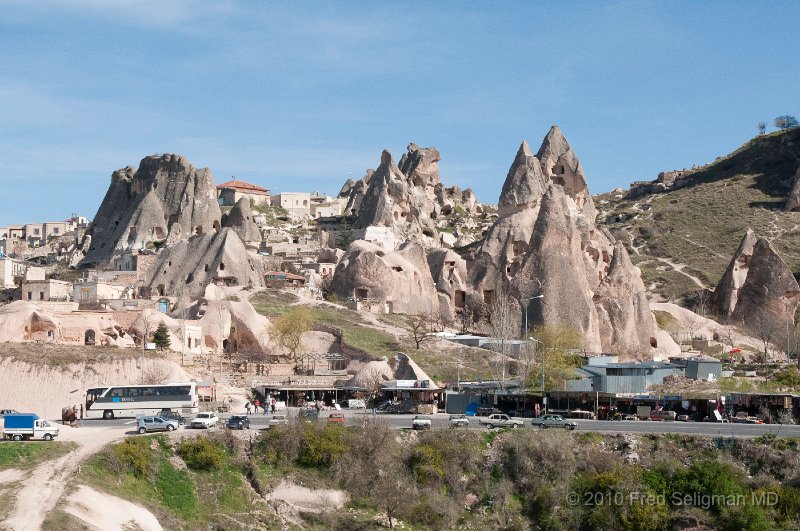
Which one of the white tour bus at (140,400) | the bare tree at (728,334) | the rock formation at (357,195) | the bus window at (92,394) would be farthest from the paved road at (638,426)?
the rock formation at (357,195)

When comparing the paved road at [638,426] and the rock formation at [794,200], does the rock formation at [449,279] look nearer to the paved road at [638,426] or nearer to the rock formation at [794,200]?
the paved road at [638,426]

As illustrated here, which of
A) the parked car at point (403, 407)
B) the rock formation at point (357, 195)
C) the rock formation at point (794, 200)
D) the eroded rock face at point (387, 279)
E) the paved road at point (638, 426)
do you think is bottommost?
the paved road at point (638, 426)

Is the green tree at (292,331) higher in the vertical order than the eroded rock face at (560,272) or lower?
lower

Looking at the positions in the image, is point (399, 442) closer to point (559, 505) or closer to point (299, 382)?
point (559, 505)

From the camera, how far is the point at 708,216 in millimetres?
140375

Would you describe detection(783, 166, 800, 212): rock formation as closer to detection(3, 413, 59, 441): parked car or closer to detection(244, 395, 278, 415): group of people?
detection(244, 395, 278, 415): group of people

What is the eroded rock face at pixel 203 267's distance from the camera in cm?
9644

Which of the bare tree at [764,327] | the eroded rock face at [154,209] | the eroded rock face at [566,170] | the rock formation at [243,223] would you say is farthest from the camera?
the eroded rock face at [154,209]

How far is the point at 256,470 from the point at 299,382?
23.2 m

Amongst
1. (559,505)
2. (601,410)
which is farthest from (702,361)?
(559,505)

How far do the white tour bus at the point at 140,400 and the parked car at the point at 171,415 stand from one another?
0.32 m

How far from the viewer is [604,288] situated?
93438 millimetres

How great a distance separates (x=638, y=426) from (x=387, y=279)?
4166cm

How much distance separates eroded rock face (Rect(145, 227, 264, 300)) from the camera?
96.4 metres
